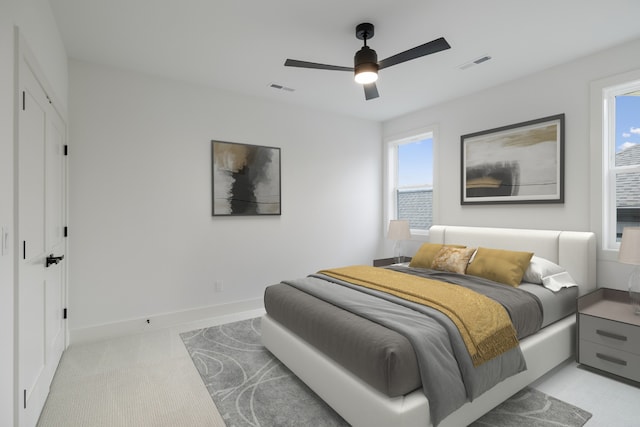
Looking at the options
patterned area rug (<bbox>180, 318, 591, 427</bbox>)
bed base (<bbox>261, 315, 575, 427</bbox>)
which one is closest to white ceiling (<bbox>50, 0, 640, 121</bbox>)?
bed base (<bbox>261, 315, 575, 427</bbox>)

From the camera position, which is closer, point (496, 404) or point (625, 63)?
point (496, 404)

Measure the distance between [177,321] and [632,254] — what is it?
4300 mm

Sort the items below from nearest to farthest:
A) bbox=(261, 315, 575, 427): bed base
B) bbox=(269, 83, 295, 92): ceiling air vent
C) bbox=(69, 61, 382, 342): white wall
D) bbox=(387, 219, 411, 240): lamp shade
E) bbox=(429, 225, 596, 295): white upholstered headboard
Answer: bbox=(261, 315, 575, 427): bed base → bbox=(429, 225, 596, 295): white upholstered headboard → bbox=(69, 61, 382, 342): white wall → bbox=(269, 83, 295, 92): ceiling air vent → bbox=(387, 219, 411, 240): lamp shade

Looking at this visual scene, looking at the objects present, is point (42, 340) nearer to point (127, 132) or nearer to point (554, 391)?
point (127, 132)

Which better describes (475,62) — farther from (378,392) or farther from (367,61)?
(378,392)

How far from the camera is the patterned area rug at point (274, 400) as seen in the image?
2027 millimetres

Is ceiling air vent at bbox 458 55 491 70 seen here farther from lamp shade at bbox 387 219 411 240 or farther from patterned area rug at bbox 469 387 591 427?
patterned area rug at bbox 469 387 591 427

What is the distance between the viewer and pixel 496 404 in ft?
6.87

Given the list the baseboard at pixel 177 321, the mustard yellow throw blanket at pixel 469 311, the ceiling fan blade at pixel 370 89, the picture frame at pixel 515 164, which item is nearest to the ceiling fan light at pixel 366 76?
the ceiling fan blade at pixel 370 89

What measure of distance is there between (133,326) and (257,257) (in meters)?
1.55

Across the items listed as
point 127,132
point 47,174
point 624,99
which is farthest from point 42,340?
point 624,99

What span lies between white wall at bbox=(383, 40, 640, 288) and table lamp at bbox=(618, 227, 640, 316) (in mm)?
335

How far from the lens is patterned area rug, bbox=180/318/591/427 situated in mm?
2027

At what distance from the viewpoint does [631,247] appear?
2527 millimetres
